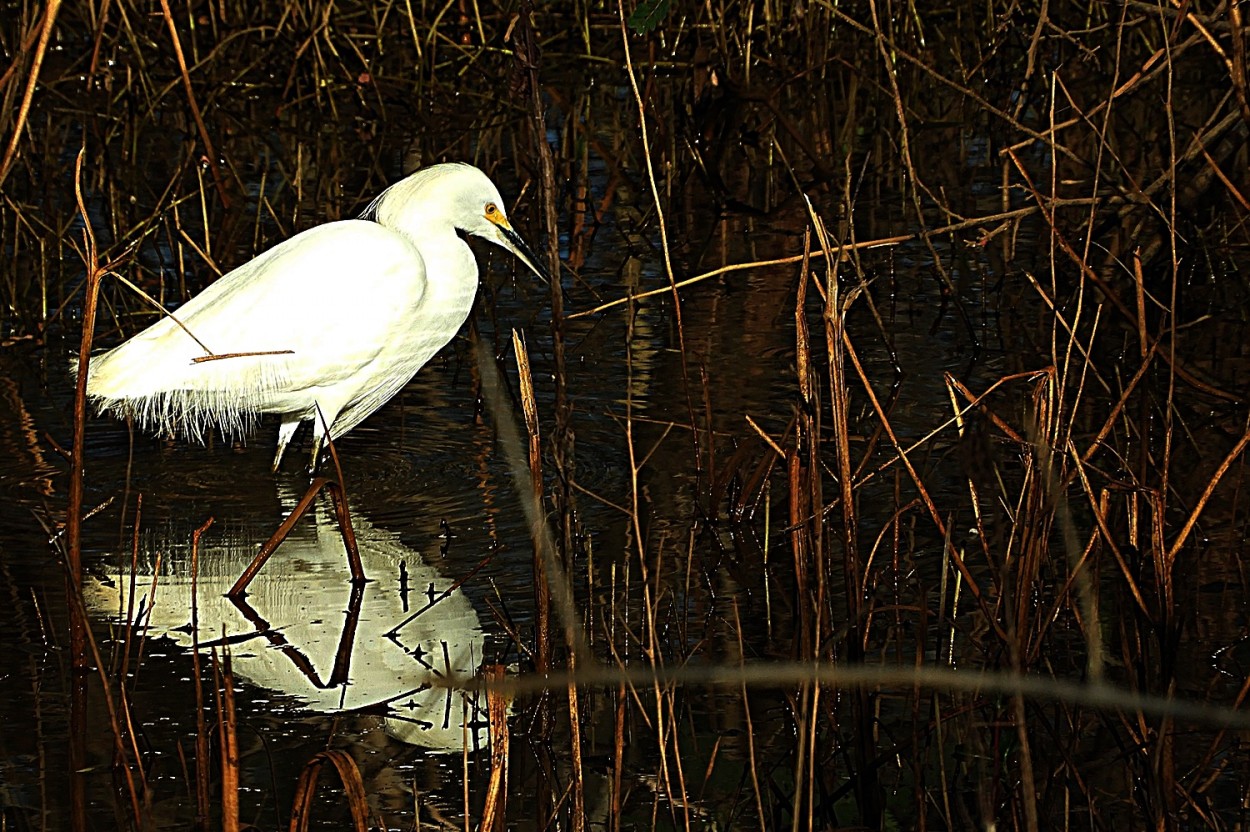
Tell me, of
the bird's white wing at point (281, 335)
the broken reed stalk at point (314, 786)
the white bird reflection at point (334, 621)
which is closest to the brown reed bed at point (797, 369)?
the broken reed stalk at point (314, 786)

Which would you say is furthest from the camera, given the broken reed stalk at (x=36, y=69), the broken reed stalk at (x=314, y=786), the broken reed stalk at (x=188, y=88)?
the broken reed stalk at (x=188, y=88)

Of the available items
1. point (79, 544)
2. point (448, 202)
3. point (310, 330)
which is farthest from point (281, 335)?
point (79, 544)

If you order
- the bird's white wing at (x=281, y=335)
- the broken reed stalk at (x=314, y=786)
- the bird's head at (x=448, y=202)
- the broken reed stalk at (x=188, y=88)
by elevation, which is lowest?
the broken reed stalk at (x=314, y=786)

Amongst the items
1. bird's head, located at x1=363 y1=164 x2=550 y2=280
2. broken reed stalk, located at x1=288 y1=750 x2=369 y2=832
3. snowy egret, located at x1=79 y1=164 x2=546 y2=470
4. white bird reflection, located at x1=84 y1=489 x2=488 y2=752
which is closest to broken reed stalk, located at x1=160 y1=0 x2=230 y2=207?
snowy egret, located at x1=79 y1=164 x2=546 y2=470

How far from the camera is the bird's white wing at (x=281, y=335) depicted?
14.1ft

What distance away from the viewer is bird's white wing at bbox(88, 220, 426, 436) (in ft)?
14.1

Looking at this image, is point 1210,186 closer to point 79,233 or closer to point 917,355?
point 917,355

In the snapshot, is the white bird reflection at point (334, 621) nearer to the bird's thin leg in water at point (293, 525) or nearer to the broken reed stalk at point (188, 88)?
the bird's thin leg in water at point (293, 525)

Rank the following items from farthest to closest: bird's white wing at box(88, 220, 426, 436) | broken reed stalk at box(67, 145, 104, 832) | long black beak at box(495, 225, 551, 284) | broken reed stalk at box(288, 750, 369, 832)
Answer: long black beak at box(495, 225, 551, 284) < bird's white wing at box(88, 220, 426, 436) < broken reed stalk at box(67, 145, 104, 832) < broken reed stalk at box(288, 750, 369, 832)

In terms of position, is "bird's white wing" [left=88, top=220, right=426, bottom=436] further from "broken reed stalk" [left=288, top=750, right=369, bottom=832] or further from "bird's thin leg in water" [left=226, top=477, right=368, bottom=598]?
"broken reed stalk" [left=288, top=750, right=369, bottom=832]

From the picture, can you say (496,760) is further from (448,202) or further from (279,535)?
(448,202)

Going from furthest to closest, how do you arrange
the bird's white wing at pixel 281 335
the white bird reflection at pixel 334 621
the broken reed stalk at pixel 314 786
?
the bird's white wing at pixel 281 335, the white bird reflection at pixel 334 621, the broken reed stalk at pixel 314 786

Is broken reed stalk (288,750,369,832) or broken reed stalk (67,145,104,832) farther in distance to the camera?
broken reed stalk (67,145,104,832)

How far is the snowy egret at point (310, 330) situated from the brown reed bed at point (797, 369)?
0.30 meters
